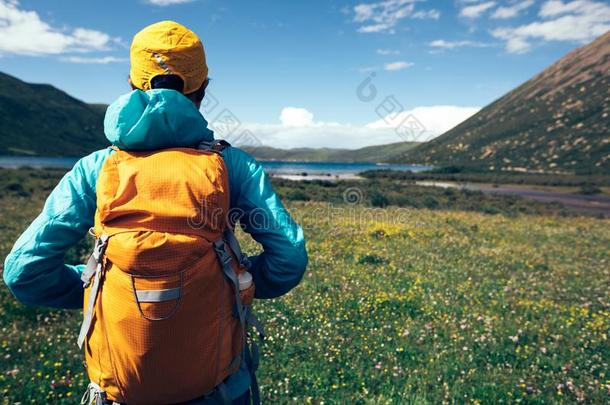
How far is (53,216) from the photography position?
2.15m

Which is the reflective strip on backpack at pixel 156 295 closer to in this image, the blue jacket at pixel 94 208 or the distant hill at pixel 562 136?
the blue jacket at pixel 94 208

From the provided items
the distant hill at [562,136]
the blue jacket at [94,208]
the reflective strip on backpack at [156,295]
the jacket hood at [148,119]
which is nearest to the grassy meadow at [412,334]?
the blue jacket at [94,208]

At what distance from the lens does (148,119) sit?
1982mm

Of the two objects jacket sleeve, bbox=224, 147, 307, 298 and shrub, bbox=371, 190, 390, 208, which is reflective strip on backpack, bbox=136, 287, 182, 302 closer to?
jacket sleeve, bbox=224, 147, 307, 298

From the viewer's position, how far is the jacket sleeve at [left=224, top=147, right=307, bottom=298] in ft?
7.75

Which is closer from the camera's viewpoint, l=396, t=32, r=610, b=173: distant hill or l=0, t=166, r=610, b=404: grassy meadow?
l=0, t=166, r=610, b=404: grassy meadow

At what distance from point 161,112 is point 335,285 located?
933 cm

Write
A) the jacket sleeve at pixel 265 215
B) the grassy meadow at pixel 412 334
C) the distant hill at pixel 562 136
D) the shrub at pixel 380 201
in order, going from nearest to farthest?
1. the jacket sleeve at pixel 265 215
2. the grassy meadow at pixel 412 334
3. the shrub at pixel 380 201
4. the distant hill at pixel 562 136

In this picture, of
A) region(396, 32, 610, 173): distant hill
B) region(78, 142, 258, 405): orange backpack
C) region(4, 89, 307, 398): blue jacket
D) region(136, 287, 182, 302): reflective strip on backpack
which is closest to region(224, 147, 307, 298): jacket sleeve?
region(4, 89, 307, 398): blue jacket

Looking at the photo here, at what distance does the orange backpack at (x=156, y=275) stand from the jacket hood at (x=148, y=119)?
7 centimetres

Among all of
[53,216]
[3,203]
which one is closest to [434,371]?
[53,216]

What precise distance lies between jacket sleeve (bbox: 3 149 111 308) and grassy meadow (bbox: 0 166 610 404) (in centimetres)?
406

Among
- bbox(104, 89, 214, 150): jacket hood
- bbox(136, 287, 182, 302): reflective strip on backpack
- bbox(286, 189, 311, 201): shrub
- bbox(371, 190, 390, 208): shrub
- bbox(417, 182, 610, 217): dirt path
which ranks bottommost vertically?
bbox(417, 182, 610, 217): dirt path

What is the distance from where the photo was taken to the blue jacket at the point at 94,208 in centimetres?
202
